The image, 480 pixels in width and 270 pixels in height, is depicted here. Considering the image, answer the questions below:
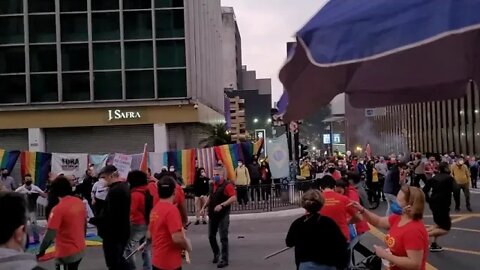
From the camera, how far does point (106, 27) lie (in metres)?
29.4

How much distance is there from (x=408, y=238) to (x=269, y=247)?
7.71 m

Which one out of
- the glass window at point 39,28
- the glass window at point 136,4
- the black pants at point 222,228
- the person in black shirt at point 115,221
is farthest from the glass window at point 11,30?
the person in black shirt at point 115,221

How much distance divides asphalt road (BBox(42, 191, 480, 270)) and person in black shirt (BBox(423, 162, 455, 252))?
1.52 feet

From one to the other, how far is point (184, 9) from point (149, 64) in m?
3.28

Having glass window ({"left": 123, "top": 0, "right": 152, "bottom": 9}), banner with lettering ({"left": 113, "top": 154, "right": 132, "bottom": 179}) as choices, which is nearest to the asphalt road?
banner with lettering ({"left": 113, "top": 154, "right": 132, "bottom": 179})

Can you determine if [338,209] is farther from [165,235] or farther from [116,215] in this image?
[116,215]

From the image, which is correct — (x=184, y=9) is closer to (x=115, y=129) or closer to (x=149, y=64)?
(x=149, y=64)

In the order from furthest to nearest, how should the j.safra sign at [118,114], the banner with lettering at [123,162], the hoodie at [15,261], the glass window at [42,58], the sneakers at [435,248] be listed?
the glass window at [42,58] < the j.safra sign at [118,114] < the banner with lettering at [123,162] < the sneakers at [435,248] < the hoodie at [15,261]

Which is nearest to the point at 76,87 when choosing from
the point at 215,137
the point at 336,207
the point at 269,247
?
the point at 215,137

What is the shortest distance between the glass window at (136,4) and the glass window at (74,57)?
2897 mm

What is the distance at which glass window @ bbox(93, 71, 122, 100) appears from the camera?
29406 millimetres

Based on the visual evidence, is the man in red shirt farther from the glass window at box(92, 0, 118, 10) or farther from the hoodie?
the glass window at box(92, 0, 118, 10)

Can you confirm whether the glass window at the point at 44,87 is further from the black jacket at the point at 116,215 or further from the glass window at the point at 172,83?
the black jacket at the point at 116,215

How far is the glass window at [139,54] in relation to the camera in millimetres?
29453
